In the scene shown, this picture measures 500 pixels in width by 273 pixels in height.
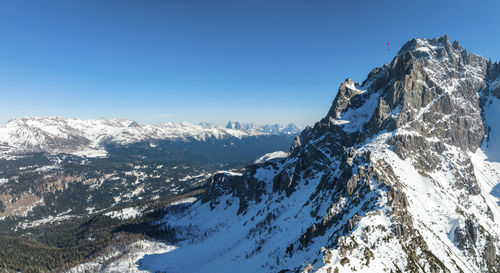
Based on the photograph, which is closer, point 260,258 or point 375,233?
point 375,233

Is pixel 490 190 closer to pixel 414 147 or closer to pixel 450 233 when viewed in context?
pixel 414 147

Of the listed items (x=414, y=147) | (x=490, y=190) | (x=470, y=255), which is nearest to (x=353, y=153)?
(x=414, y=147)

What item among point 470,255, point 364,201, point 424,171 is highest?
point 424,171

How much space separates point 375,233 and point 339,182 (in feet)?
143

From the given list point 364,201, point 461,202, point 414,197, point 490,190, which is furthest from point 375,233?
point 490,190

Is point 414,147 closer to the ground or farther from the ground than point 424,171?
farther from the ground

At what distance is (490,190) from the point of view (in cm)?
19825

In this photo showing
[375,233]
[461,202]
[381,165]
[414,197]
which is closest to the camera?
[375,233]

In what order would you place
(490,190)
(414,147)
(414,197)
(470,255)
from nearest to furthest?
(470,255)
(414,197)
(414,147)
(490,190)

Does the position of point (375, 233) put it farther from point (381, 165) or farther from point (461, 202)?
point (461, 202)

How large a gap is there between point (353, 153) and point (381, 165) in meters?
17.7

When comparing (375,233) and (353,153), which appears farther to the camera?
(353,153)

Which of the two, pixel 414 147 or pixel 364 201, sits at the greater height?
pixel 414 147

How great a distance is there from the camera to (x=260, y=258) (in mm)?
150625
